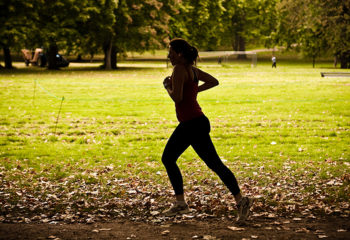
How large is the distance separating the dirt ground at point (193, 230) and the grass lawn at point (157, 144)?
59 cm

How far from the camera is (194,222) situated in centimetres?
537

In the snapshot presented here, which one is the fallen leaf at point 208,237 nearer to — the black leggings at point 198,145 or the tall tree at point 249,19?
the black leggings at point 198,145

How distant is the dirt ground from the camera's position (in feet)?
16.0

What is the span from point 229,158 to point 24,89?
49.5 feet

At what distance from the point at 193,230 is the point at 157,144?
5.34m

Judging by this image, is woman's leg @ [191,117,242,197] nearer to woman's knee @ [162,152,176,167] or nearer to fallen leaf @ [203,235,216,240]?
woman's knee @ [162,152,176,167]

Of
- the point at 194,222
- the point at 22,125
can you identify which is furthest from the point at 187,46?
the point at 22,125

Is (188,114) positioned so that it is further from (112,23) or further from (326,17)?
(112,23)

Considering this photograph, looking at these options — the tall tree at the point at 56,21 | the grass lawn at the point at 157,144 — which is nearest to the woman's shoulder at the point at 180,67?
the grass lawn at the point at 157,144

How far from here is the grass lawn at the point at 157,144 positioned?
22.7 feet

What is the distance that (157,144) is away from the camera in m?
10.3

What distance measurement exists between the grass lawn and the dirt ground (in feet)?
1.92

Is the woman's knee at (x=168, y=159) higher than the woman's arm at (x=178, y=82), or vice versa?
the woman's arm at (x=178, y=82)

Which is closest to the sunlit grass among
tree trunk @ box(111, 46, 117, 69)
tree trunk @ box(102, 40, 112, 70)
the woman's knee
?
the woman's knee
